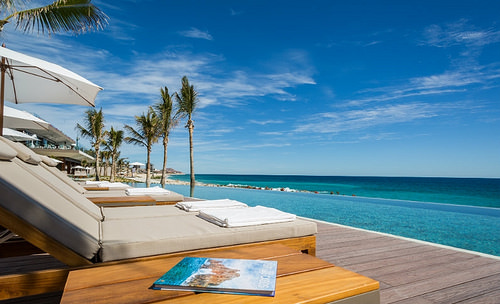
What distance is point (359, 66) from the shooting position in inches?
555

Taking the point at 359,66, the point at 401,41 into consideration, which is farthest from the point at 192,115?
the point at 401,41

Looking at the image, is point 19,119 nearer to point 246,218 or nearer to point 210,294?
point 246,218

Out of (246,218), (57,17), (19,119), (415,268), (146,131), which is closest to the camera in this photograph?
(246,218)

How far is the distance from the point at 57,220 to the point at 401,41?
14.4m

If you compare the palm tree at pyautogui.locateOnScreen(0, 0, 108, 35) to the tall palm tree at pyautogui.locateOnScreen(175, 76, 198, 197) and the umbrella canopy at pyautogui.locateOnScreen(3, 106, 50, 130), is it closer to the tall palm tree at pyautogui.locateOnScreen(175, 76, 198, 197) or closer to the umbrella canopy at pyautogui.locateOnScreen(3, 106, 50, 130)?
the umbrella canopy at pyautogui.locateOnScreen(3, 106, 50, 130)

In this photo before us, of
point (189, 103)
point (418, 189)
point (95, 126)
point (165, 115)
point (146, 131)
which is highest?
point (189, 103)

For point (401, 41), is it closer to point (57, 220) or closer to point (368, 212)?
point (368, 212)

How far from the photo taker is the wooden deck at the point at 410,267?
182 cm

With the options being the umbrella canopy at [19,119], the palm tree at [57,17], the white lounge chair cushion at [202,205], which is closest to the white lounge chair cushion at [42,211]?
the white lounge chair cushion at [202,205]

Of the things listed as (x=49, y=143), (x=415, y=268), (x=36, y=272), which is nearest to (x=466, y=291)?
(x=415, y=268)

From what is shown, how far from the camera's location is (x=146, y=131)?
578 inches

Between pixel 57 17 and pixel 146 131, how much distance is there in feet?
33.5

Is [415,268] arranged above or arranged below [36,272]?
below

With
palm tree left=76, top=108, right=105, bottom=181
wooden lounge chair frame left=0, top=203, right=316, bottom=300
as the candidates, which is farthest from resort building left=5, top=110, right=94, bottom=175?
wooden lounge chair frame left=0, top=203, right=316, bottom=300
